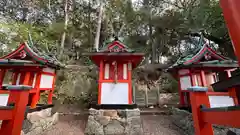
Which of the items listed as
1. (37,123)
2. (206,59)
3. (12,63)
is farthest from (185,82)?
(12,63)

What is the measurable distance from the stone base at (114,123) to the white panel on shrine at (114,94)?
44cm

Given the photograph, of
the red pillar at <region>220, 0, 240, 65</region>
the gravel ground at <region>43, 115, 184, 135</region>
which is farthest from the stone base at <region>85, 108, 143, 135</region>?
the red pillar at <region>220, 0, 240, 65</region>

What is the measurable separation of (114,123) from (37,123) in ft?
11.4

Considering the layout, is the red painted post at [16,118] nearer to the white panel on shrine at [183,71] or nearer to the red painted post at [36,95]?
the red painted post at [36,95]

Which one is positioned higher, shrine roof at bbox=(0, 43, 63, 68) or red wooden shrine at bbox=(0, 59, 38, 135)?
shrine roof at bbox=(0, 43, 63, 68)

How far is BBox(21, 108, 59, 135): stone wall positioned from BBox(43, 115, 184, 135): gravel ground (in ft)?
0.98

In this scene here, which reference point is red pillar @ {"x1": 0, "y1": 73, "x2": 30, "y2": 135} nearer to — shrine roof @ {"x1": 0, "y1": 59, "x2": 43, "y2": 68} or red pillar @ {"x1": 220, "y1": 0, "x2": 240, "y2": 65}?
Answer: red pillar @ {"x1": 220, "y1": 0, "x2": 240, "y2": 65}

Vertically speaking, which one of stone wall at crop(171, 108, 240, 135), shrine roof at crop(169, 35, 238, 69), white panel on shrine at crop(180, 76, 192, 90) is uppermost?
shrine roof at crop(169, 35, 238, 69)

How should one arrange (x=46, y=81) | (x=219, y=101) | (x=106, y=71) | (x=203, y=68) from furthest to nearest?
(x=46, y=81)
(x=106, y=71)
(x=203, y=68)
(x=219, y=101)

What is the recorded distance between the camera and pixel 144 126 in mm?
6117

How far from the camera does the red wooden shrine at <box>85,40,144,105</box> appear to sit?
5.46 m

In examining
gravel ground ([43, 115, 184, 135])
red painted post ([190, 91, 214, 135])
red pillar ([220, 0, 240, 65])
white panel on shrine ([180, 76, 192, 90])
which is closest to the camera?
red pillar ([220, 0, 240, 65])

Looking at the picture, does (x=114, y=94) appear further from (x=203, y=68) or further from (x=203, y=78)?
(x=203, y=68)

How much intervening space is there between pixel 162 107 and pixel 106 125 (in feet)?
18.0
